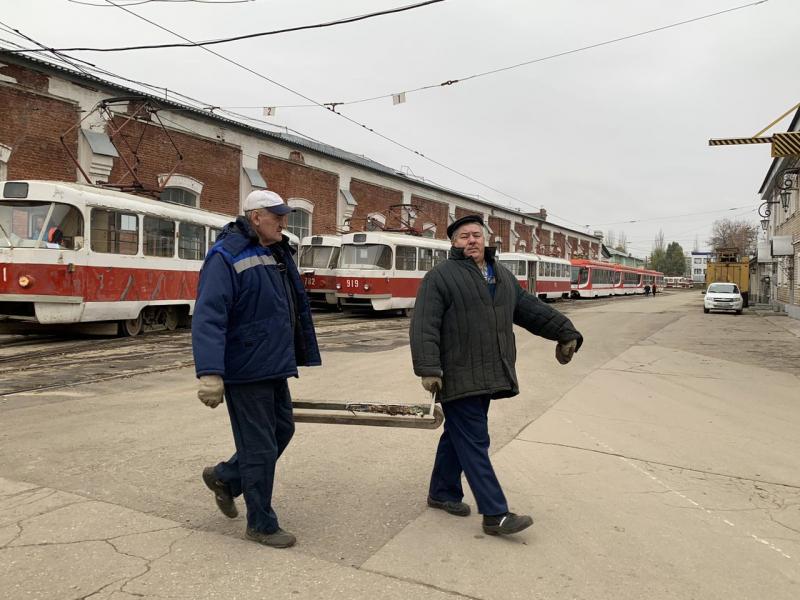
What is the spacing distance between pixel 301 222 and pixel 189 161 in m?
7.39

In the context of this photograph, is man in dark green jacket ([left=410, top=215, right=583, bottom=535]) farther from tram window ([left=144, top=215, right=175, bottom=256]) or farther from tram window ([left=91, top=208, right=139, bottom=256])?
tram window ([left=144, top=215, right=175, bottom=256])

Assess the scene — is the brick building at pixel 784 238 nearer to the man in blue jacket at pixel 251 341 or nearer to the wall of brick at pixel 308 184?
the wall of brick at pixel 308 184

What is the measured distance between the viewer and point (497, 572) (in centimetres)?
324

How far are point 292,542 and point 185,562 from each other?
56 centimetres

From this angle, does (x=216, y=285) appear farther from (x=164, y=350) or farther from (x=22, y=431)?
(x=164, y=350)

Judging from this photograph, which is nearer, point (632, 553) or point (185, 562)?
point (185, 562)

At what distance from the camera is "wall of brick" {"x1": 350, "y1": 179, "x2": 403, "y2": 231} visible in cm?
3322

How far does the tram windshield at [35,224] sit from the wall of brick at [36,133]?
648 cm

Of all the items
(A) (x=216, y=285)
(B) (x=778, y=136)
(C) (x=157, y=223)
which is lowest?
(A) (x=216, y=285)

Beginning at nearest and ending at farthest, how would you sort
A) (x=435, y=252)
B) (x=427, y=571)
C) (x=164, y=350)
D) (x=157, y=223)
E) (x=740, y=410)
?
(x=427, y=571)
(x=740, y=410)
(x=164, y=350)
(x=157, y=223)
(x=435, y=252)

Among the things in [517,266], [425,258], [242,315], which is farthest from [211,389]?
[517,266]

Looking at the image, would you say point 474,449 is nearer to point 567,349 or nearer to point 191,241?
point 567,349

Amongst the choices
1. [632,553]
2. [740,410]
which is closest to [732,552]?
[632,553]

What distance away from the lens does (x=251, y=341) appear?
3451 mm
